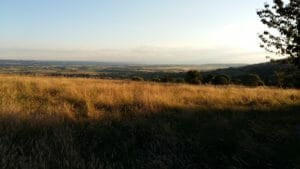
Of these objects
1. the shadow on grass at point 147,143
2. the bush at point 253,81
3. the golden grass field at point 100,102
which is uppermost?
the golden grass field at point 100,102

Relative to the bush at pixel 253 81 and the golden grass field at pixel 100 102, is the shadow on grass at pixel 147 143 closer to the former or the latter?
the golden grass field at pixel 100 102

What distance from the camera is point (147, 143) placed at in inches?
237

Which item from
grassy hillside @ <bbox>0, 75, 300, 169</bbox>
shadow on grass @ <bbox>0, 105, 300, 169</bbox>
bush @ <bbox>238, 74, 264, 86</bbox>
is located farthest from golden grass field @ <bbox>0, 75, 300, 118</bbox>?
bush @ <bbox>238, 74, 264, 86</bbox>

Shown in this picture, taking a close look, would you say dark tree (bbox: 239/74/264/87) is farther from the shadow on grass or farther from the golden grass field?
the shadow on grass

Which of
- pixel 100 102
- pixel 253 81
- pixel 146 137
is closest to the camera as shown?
pixel 146 137

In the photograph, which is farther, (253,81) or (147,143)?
(253,81)

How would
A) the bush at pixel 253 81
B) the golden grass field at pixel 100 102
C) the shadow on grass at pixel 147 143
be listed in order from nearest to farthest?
the shadow on grass at pixel 147 143
the golden grass field at pixel 100 102
the bush at pixel 253 81

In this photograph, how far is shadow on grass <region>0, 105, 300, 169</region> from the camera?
5.15m

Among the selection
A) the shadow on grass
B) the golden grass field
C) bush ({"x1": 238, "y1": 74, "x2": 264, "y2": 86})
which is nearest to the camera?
the shadow on grass

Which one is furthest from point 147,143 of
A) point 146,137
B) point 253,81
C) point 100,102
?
point 253,81

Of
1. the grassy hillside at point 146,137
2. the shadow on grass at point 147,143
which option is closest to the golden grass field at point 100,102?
the grassy hillside at point 146,137

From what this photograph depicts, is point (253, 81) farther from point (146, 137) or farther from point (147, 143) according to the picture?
point (147, 143)

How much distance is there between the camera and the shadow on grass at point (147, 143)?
515 cm

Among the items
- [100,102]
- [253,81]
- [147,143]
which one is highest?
[100,102]
